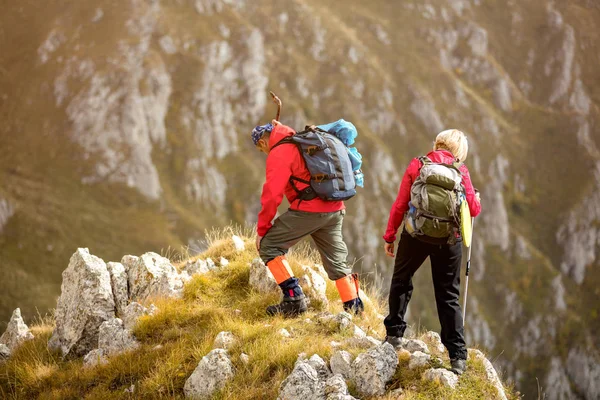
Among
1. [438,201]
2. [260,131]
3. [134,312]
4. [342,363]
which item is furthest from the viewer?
[134,312]

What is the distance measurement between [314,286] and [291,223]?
1839 millimetres

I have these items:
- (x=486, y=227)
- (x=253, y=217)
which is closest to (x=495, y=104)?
(x=486, y=227)

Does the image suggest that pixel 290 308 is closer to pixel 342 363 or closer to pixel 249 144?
pixel 342 363

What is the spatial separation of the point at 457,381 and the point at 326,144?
163 inches

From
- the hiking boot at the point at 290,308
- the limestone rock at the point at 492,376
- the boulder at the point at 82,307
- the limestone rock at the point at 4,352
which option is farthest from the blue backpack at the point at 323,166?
the limestone rock at the point at 4,352

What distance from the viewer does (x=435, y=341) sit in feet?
29.6

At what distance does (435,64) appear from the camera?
193 m

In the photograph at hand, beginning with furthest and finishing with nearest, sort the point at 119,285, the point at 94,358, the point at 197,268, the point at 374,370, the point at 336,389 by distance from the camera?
the point at 197,268 < the point at 119,285 < the point at 94,358 < the point at 374,370 < the point at 336,389

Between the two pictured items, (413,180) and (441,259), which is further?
(413,180)

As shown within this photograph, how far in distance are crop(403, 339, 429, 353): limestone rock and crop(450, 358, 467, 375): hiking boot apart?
65 cm

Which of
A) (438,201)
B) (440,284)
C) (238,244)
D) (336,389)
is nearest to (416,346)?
(440,284)

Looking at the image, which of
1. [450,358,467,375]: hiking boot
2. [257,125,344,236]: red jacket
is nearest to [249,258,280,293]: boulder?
[257,125,344,236]: red jacket

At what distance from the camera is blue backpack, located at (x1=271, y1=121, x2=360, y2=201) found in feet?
29.6

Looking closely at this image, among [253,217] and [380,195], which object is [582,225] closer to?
[380,195]
